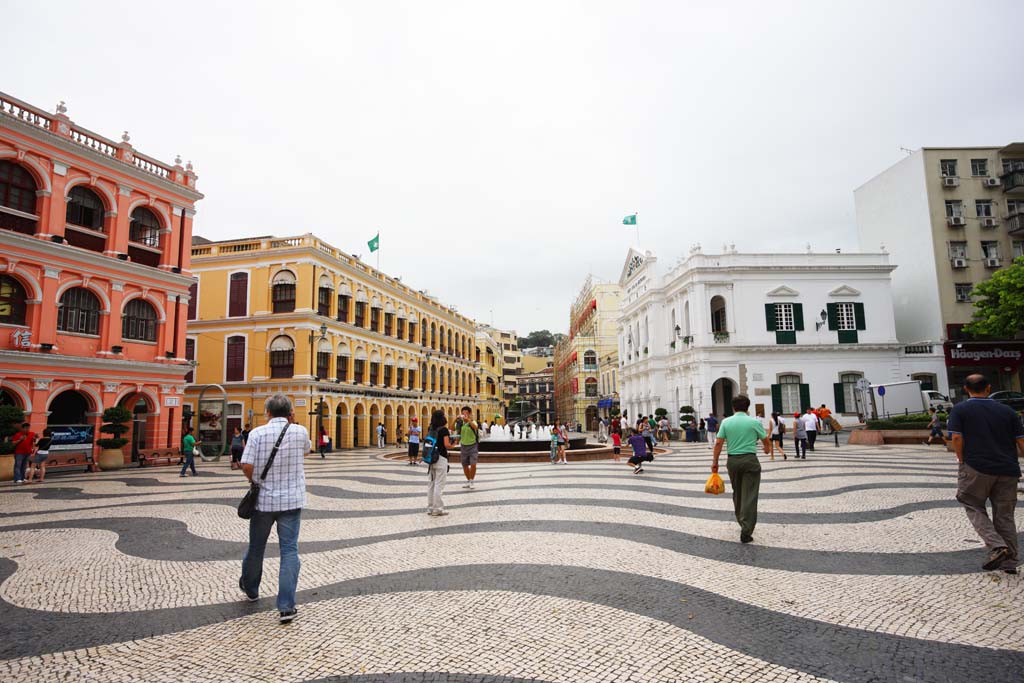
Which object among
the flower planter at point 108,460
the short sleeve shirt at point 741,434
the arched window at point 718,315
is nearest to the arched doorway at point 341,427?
the flower planter at point 108,460

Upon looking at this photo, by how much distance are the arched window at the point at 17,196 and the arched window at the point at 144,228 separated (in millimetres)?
3810

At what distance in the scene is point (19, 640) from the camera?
4305mm

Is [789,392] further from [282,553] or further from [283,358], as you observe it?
[282,553]

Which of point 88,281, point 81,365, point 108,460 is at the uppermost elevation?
point 88,281

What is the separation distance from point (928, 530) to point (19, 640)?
9.69 m

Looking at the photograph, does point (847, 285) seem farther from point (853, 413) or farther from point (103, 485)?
point (103, 485)

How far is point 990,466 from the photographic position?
5.59 metres

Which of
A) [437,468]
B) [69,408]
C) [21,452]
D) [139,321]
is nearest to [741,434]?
[437,468]

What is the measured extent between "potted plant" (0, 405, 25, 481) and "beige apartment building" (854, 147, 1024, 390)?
42.6 m

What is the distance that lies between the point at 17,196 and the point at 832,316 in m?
39.0

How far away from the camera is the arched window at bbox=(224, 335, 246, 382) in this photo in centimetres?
3356

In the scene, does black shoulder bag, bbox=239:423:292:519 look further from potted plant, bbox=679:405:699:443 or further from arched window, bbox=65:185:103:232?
potted plant, bbox=679:405:699:443

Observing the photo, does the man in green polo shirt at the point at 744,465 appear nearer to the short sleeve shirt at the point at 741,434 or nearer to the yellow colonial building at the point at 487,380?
the short sleeve shirt at the point at 741,434

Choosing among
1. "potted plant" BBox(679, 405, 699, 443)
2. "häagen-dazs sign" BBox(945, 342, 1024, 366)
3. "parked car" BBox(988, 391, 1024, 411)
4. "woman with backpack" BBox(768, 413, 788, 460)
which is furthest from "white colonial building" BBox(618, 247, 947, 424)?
"woman with backpack" BBox(768, 413, 788, 460)
